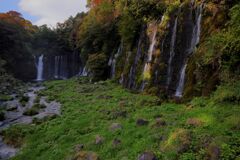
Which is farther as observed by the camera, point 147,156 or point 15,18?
point 15,18

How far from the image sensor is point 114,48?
35.0m

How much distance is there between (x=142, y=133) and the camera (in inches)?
390

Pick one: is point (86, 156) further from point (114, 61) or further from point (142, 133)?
point (114, 61)

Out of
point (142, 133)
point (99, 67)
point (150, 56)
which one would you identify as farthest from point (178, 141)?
point (99, 67)

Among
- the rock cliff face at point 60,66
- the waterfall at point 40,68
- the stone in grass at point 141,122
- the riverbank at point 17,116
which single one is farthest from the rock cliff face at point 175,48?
the waterfall at point 40,68

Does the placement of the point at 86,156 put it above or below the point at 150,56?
below

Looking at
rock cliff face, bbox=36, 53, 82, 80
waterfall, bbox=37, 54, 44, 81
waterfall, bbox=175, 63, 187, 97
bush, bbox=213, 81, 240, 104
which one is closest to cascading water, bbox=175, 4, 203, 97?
waterfall, bbox=175, 63, 187, 97

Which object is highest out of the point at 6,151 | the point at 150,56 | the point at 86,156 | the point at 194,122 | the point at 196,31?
the point at 196,31

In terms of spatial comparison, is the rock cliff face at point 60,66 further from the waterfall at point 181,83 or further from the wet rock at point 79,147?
the wet rock at point 79,147

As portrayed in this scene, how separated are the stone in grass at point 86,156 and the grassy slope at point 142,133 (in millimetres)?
266

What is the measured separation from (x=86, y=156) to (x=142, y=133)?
6.83ft

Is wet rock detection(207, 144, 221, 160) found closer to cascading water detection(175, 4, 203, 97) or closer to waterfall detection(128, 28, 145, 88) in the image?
cascading water detection(175, 4, 203, 97)

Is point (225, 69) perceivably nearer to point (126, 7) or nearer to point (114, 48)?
point (126, 7)

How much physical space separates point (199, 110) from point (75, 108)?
909 cm
